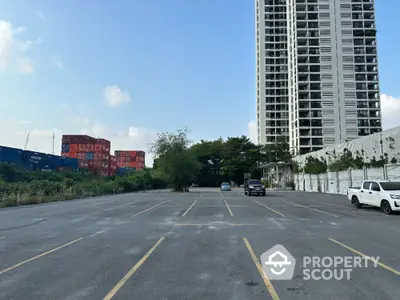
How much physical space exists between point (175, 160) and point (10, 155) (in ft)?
75.5

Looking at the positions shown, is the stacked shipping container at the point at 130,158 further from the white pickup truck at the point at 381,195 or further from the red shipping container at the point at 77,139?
the white pickup truck at the point at 381,195

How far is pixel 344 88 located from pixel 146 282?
348 ft

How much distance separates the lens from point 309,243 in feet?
31.5

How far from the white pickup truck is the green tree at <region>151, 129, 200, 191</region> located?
1371 inches

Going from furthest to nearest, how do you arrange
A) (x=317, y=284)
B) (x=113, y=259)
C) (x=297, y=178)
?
(x=297, y=178) < (x=113, y=259) < (x=317, y=284)

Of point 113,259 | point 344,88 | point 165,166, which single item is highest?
point 344,88

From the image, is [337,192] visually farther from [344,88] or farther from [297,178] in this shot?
[344,88]

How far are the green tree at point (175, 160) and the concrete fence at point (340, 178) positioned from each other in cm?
1826

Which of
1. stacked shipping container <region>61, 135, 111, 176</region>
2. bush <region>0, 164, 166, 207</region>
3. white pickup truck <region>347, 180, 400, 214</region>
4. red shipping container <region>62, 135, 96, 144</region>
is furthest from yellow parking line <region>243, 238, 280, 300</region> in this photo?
red shipping container <region>62, 135, 96, 144</region>

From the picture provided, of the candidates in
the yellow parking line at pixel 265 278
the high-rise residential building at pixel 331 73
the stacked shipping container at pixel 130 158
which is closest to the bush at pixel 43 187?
the yellow parking line at pixel 265 278

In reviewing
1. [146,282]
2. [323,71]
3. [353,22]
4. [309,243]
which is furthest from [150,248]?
[353,22]

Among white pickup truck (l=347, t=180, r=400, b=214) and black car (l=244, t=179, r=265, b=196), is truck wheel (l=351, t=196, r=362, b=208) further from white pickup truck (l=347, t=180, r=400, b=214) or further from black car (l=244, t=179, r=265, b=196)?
black car (l=244, t=179, r=265, b=196)

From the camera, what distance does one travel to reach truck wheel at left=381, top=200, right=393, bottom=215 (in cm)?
1897

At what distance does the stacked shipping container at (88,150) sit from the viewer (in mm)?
71438
